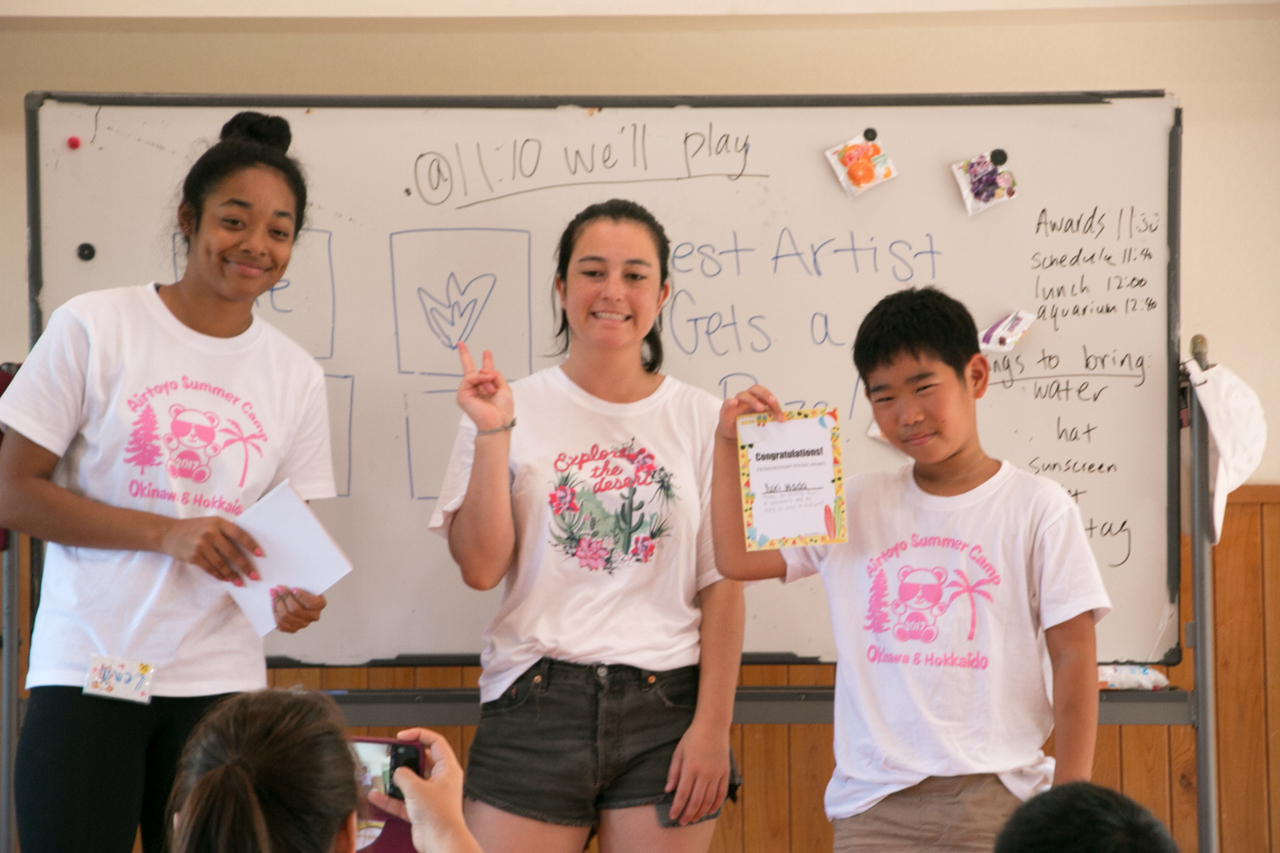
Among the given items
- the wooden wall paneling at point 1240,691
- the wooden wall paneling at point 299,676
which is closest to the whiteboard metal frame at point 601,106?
the wooden wall paneling at point 1240,691

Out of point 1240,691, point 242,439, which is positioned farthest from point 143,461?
point 1240,691

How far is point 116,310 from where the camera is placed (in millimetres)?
1702

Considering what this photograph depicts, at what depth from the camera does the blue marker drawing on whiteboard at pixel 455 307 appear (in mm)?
2459

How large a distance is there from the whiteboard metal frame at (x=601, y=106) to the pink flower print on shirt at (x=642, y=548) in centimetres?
87

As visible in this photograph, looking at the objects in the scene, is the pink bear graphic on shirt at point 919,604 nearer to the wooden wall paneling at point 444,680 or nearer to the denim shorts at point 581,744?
the denim shorts at point 581,744

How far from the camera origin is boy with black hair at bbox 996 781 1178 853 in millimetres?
966

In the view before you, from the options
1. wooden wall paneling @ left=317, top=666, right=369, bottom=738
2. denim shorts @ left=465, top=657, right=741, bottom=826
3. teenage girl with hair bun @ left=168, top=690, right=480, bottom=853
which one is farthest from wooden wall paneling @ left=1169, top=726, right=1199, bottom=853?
teenage girl with hair bun @ left=168, top=690, right=480, bottom=853

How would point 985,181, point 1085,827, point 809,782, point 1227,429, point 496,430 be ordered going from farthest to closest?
point 809,782 → point 985,181 → point 1227,429 → point 496,430 → point 1085,827

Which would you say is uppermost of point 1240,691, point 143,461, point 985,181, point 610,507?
point 985,181

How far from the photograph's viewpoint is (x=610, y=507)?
182 centimetres

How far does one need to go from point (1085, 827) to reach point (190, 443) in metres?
1.42

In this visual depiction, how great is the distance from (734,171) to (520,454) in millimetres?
1014

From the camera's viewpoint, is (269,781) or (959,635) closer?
(269,781)

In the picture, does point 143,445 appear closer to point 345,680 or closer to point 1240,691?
point 345,680
